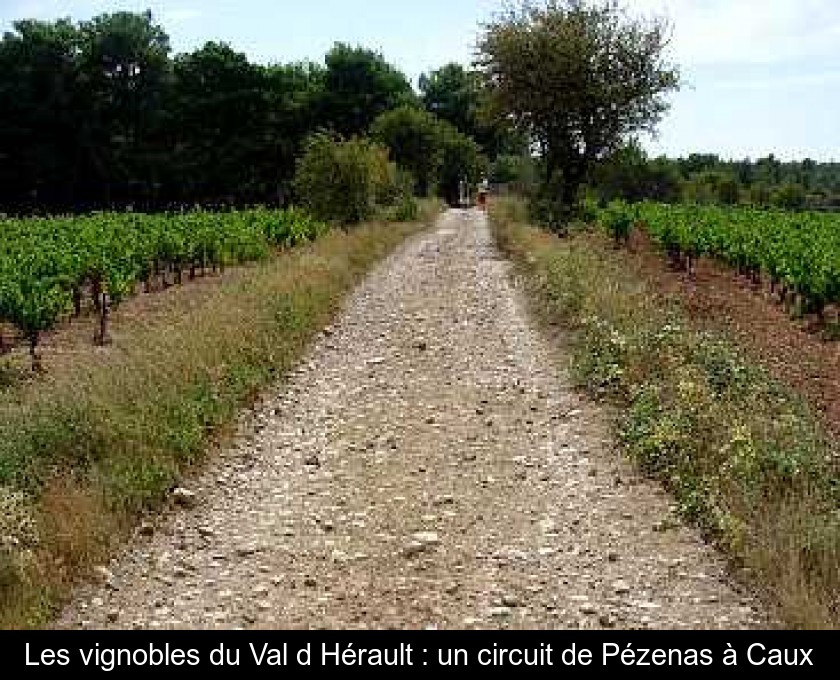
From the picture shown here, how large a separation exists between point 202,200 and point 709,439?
6358 centimetres

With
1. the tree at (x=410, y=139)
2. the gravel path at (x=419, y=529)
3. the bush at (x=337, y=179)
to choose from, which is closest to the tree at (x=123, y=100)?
the tree at (x=410, y=139)

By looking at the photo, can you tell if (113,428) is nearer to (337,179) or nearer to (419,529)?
(419,529)

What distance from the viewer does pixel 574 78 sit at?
34.1 metres

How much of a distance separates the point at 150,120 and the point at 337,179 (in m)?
40.9

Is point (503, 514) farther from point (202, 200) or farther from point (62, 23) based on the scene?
point (62, 23)

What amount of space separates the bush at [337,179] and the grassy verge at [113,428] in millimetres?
18517

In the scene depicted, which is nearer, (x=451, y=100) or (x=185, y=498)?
(x=185, y=498)

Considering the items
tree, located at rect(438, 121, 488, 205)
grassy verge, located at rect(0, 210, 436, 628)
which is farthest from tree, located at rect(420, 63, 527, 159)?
grassy verge, located at rect(0, 210, 436, 628)

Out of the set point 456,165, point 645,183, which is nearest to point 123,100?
point 456,165

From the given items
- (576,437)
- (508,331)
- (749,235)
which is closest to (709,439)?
(576,437)

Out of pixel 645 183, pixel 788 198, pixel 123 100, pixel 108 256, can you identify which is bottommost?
pixel 108 256

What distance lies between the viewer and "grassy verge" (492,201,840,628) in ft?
20.8

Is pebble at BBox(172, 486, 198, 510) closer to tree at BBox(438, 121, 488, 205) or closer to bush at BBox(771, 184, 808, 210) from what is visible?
tree at BBox(438, 121, 488, 205)

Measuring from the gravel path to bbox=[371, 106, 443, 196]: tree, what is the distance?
4688cm
